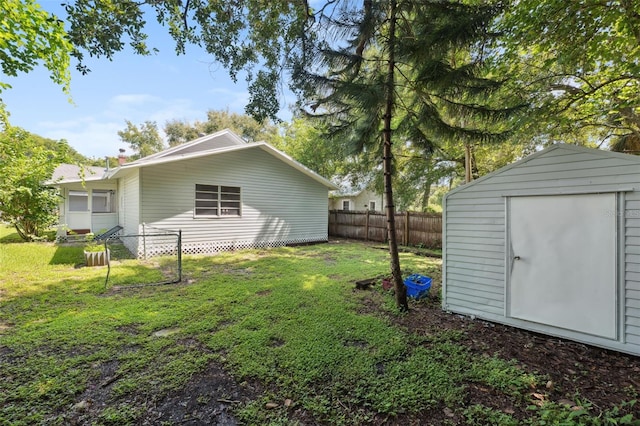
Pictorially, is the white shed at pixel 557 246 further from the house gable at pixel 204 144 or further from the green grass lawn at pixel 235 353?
the house gable at pixel 204 144

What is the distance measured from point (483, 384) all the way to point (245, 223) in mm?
9310

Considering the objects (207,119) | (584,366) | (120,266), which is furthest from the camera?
(207,119)

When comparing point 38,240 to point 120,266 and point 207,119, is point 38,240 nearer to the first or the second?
point 120,266

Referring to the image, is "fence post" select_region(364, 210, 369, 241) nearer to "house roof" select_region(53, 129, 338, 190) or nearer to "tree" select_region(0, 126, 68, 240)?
"house roof" select_region(53, 129, 338, 190)

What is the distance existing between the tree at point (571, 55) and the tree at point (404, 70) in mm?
1321

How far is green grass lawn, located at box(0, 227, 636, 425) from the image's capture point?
7.47ft

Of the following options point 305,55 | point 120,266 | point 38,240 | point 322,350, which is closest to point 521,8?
point 305,55

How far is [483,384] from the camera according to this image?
8.46ft

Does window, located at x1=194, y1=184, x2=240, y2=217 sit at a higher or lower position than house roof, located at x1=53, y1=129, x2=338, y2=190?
lower

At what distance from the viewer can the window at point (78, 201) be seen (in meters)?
13.2

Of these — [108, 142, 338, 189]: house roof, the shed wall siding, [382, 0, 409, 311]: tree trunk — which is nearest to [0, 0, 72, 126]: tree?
[108, 142, 338, 189]: house roof

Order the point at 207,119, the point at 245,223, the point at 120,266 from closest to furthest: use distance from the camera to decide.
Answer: the point at 120,266
the point at 245,223
the point at 207,119

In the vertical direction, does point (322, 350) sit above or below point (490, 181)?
below

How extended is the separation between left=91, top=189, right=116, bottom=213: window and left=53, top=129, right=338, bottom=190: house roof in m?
1.57
